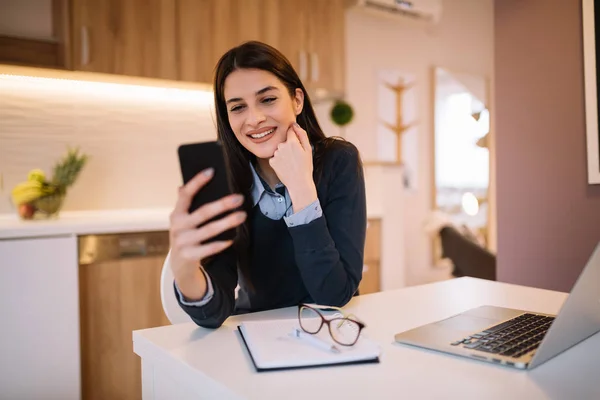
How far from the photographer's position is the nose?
4.26ft

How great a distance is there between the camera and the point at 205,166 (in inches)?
33.1

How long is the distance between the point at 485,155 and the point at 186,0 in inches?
131

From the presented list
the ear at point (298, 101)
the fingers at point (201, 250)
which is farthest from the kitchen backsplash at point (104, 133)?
the fingers at point (201, 250)

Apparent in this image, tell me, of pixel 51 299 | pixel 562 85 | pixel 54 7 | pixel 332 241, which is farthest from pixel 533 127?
pixel 54 7

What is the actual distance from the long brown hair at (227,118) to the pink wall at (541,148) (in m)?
1.02

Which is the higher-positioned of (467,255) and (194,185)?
(194,185)

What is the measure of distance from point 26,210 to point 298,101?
148cm

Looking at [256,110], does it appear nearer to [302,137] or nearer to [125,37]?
[302,137]

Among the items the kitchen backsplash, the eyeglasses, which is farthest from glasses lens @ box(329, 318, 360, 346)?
the kitchen backsplash

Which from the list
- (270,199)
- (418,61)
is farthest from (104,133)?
(418,61)

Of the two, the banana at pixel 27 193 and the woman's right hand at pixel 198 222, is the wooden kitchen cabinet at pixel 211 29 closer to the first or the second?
the banana at pixel 27 193

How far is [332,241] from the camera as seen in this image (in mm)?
1240

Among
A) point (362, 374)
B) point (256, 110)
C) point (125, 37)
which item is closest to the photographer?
point (362, 374)

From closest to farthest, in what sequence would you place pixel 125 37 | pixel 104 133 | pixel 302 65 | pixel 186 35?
1. pixel 125 37
2. pixel 186 35
3. pixel 104 133
4. pixel 302 65
